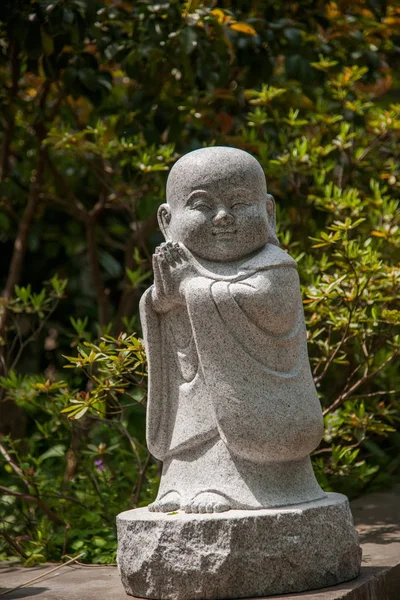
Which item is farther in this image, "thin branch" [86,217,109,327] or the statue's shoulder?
"thin branch" [86,217,109,327]

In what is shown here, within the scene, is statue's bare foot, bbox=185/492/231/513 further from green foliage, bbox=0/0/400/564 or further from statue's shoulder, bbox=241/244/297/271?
green foliage, bbox=0/0/400/564

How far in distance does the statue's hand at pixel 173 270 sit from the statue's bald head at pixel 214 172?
23cm

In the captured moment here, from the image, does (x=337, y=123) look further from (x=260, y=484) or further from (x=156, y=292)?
(x=260, y=484)

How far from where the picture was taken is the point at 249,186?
427 cm

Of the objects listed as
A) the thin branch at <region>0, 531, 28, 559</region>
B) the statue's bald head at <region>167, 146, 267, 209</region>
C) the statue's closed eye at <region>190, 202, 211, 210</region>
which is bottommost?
the thin branch at <region>0, 531, 28, 559</region>

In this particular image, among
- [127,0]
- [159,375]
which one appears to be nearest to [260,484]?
[159,375]

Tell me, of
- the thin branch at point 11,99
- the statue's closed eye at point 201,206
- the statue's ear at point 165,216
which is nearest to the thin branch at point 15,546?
the statue's ear at point 165,216

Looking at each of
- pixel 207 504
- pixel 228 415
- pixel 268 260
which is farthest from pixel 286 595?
pixel 268 260

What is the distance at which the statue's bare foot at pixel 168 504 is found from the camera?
414 cm

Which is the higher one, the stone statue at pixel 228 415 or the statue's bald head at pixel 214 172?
the statue's bald head at pixel 214 172

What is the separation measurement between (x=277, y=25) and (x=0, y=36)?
1.84 m

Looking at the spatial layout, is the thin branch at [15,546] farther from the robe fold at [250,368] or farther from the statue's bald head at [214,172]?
the statue's bald head at [214,172]

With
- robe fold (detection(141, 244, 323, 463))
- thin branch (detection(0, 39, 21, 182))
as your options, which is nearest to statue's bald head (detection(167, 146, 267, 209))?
robe fold (detection(141, 244, 323, 463))

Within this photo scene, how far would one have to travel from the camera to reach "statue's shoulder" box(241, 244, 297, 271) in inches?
165
